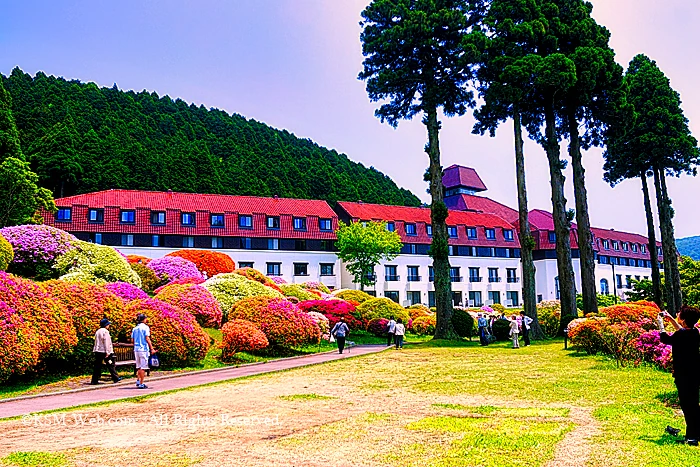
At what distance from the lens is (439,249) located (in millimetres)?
26797

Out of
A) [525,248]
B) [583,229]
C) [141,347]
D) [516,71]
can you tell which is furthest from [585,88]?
[141,347]

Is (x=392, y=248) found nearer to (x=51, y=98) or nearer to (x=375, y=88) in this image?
(x=375, y=88)

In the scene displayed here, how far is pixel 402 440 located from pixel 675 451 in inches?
121

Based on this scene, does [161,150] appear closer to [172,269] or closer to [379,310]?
[172,269]

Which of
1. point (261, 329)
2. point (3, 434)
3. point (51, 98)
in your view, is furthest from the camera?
point (51, 98)

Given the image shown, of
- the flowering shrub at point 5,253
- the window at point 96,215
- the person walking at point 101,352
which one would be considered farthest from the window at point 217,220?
the person walking at point 101,352

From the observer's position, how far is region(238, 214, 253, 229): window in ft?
183

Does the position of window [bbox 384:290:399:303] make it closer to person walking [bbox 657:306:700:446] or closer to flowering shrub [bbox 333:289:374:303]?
flowering shrub [bbox 333:289:374:303]

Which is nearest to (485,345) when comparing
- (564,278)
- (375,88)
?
(564,278)

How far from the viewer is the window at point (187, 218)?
53438mm

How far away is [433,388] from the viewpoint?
1230 centimetres

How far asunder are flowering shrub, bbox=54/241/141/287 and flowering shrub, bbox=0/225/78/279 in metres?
0.47

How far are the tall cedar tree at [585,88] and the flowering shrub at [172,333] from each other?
18.5m

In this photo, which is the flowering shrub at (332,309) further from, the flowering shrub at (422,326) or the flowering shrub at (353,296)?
the flowering shrub at (353,296)
